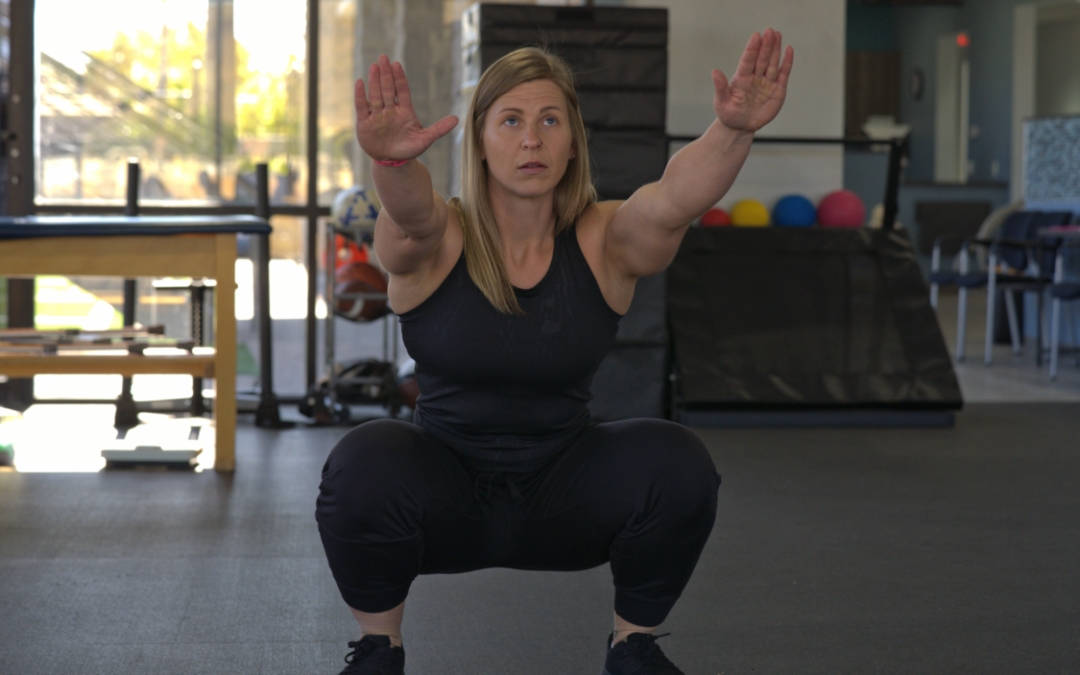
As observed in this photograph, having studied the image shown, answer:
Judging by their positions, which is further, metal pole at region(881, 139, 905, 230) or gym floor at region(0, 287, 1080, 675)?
metal pole at region(881, 139, 905, 230)

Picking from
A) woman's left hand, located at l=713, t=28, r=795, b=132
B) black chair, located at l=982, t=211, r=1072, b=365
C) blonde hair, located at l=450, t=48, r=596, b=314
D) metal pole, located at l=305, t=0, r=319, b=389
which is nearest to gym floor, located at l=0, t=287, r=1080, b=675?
blonde hair, located at l=450, t=48, r=596, b=314

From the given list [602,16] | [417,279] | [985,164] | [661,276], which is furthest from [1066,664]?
[985,164]

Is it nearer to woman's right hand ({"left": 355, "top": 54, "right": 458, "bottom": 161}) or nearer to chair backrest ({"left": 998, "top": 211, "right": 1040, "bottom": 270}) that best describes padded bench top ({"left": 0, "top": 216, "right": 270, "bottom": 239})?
woman's right hand ({"left": 355, "top": 54, "right": 458, "bottom": 161})

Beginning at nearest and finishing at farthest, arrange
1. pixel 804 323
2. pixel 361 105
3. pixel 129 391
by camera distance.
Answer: pixel 361 105, pixel 129 391, pixel 804 323

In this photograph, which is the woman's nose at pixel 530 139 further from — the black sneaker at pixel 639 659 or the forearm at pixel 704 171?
the black sneaker at pixel 639 659

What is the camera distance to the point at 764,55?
1.45 metres

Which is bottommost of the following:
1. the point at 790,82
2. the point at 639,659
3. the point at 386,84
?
the point at 639,659

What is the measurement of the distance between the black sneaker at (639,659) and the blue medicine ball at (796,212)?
3.56m

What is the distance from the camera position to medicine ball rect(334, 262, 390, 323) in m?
4.33

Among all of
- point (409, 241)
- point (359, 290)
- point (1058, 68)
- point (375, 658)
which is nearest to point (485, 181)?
point (409, 241)

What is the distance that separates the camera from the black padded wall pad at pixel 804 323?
4.47m

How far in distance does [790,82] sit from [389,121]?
12.9ft

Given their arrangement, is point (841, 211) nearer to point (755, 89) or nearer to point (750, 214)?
point (750, 214)

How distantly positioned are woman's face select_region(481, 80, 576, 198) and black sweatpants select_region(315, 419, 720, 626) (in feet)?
1.23
